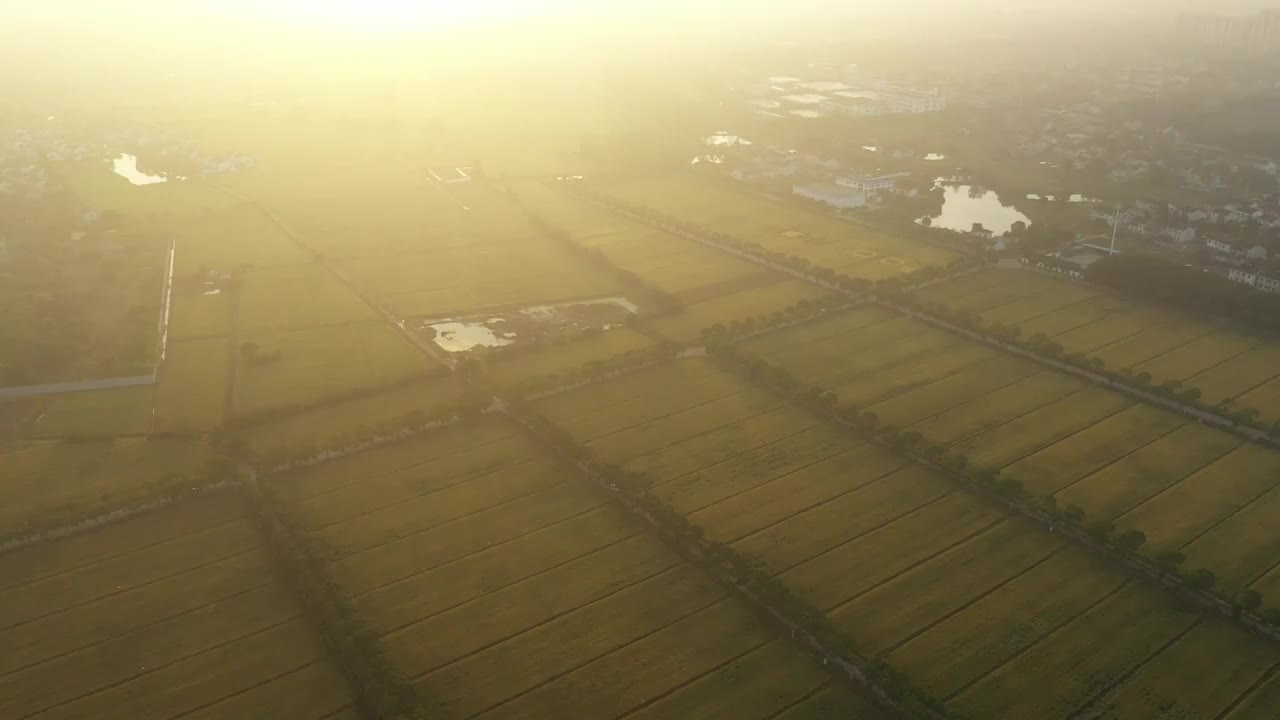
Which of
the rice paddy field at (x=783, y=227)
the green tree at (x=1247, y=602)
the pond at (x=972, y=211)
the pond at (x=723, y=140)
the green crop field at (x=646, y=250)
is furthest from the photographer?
the pond at (x=723, y=140)

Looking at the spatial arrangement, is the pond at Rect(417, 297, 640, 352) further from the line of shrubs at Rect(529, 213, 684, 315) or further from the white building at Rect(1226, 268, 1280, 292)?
the white building at Rect(1226, 268, 1280, 292)

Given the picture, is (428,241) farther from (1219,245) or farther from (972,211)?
(1219,245)

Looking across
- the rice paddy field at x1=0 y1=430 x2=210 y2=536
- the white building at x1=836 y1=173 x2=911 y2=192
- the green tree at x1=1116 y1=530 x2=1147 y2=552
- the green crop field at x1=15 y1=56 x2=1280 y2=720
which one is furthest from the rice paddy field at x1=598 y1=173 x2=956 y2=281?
the rice paddy field at x1=0 y1=430 x2=210 y2=536

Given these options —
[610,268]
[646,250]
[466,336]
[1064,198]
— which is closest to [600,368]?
[466,336]

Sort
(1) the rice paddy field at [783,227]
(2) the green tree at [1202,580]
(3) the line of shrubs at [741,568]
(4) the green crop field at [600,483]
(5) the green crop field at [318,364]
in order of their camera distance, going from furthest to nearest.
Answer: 1. (1) the rice paddy field at [783,227]
2. (5) the green crop field at [318,364]
3. (2) the green tree at [1202,580]
4. (4) the green crop field at [600,483]
5. (3) the line of shrubs at [741,568]

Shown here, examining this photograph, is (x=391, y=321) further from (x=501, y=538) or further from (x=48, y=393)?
(x=501, y=538)

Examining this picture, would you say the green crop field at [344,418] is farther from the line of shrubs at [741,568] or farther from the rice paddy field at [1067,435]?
the rice paddy field at [1067,435]

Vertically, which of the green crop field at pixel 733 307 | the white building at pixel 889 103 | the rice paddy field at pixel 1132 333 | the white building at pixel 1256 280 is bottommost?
the white building at pixel 889 103

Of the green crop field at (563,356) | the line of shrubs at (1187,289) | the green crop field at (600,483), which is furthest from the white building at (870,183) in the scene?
the green crop field at (563,356)

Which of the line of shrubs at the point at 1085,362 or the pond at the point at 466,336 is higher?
the line of shrubs at the point at 1085,362
